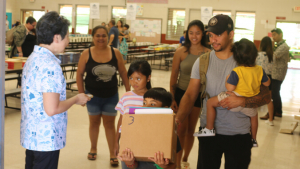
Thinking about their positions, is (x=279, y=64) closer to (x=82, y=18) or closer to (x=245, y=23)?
(x=245, y=23)

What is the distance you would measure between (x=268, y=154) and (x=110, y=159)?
2.31m

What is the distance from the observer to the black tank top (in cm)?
331

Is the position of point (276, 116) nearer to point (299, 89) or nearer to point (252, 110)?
point (299, 89)

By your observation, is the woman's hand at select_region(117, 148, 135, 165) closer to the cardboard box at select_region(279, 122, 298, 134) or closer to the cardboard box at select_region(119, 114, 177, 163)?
the cardboard box at select_region(119, 114, 177, 163)

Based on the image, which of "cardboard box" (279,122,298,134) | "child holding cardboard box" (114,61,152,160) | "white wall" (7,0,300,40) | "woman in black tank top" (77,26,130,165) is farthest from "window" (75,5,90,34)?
"child holding cardboard box" (114,61,152,160)

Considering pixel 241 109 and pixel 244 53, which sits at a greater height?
pixel 244 53

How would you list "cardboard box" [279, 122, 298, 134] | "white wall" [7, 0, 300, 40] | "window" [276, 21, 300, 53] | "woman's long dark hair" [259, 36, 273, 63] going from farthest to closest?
"window" [276, 21, 300, 53] < "white wall" [7, 0, 300, 40] < "woman's long dark hair" [259, 36, 273, 63] < "cardboard box" [279, 122, 298, 134]

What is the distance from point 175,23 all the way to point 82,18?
268 inches

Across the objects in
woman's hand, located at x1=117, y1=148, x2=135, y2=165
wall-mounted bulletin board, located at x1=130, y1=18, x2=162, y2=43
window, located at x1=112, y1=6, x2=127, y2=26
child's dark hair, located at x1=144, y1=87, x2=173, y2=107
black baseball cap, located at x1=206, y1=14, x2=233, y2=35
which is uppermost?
window, located at x1=112, y1=6, x2=127, y2=26

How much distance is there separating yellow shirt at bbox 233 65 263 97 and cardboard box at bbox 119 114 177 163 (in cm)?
69

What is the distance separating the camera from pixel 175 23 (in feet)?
62.0

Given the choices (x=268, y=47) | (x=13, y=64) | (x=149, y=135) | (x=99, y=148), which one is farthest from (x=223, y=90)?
(x=13, y=64)

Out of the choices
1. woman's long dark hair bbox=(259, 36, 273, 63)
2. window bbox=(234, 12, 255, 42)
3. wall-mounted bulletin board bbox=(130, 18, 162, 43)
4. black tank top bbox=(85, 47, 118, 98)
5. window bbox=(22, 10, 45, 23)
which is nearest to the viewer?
black tank top bbox=(85, 47, 118, 98)

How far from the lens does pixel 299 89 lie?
979 centimetres
